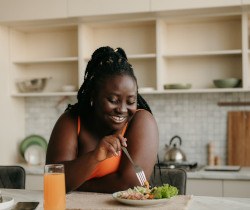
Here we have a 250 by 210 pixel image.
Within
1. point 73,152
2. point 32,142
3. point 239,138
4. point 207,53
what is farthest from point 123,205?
point 32,142

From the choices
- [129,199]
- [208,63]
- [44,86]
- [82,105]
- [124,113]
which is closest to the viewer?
[129,199]

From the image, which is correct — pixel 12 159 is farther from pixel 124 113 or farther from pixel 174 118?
pixel 124 113

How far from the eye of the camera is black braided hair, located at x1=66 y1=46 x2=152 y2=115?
2096 mm

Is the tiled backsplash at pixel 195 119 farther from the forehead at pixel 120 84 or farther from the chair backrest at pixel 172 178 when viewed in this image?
the forehead at pixel 120 84

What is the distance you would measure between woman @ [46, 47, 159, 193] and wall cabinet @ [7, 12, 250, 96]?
177cm

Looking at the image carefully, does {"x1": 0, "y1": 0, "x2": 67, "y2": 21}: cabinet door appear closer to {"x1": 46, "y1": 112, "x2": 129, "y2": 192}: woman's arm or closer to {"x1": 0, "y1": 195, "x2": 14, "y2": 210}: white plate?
{"x1": 46, "y1": 112, "x2": 129, "y2": 192}: woman's arm

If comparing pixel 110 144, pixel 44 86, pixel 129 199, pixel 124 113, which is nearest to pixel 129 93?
pixel 124 113

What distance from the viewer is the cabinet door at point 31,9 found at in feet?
13.0

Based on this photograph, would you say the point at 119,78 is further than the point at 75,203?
Yes

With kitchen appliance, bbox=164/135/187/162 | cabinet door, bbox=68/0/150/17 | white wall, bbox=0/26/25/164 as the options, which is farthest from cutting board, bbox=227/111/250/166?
white wall, bbox=0/26/25/164

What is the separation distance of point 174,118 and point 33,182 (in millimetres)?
1329

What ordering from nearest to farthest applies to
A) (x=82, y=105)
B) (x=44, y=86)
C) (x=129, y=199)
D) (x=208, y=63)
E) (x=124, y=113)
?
(x=129, y=199), (x=124, y=113), (x=82, y=105), (x=208, y=63), (x=44, y=86)

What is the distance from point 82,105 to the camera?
2.24 meters

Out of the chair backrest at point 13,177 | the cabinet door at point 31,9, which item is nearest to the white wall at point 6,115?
the cabinet door at point 31,9
